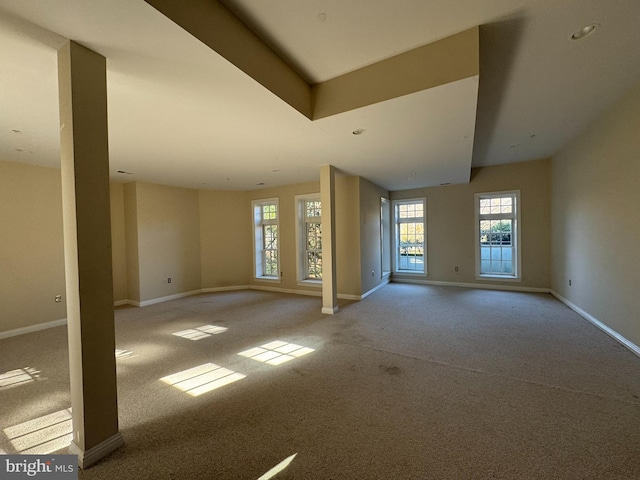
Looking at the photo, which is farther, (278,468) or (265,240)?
(265,240)

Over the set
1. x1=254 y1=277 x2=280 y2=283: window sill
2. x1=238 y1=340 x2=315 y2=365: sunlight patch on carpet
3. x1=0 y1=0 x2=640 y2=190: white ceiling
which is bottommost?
x1=238 y1=340 x2=315 y2=365: sunlight patch on carpet

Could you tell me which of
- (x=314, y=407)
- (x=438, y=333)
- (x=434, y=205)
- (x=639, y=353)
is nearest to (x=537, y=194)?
(x=434, y=205)

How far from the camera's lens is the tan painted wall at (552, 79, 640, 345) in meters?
2.78

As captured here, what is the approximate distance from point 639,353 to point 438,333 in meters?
1.88

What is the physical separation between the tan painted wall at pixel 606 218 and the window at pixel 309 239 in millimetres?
4646

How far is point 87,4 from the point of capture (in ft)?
4.19

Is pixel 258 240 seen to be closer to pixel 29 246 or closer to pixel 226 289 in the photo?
pixel 226 289

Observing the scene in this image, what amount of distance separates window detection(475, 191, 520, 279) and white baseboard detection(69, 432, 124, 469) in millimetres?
6989

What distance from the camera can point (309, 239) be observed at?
6.38 meters

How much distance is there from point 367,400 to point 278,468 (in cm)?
86

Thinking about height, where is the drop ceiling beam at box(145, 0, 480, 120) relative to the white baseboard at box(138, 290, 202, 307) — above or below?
above

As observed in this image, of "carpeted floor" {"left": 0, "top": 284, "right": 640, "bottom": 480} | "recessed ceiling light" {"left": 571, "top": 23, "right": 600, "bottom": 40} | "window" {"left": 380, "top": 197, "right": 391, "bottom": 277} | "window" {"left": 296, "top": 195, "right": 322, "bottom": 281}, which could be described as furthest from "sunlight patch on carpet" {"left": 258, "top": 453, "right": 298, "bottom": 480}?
"window" {"left": 380, "top": 197, "right": 391, "bottom": 277}

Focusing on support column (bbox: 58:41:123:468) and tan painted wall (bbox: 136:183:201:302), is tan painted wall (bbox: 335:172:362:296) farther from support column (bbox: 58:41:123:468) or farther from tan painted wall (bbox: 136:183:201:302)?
support column (bbox: 58:41:123:468)

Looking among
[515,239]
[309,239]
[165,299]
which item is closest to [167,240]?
[165,299]
